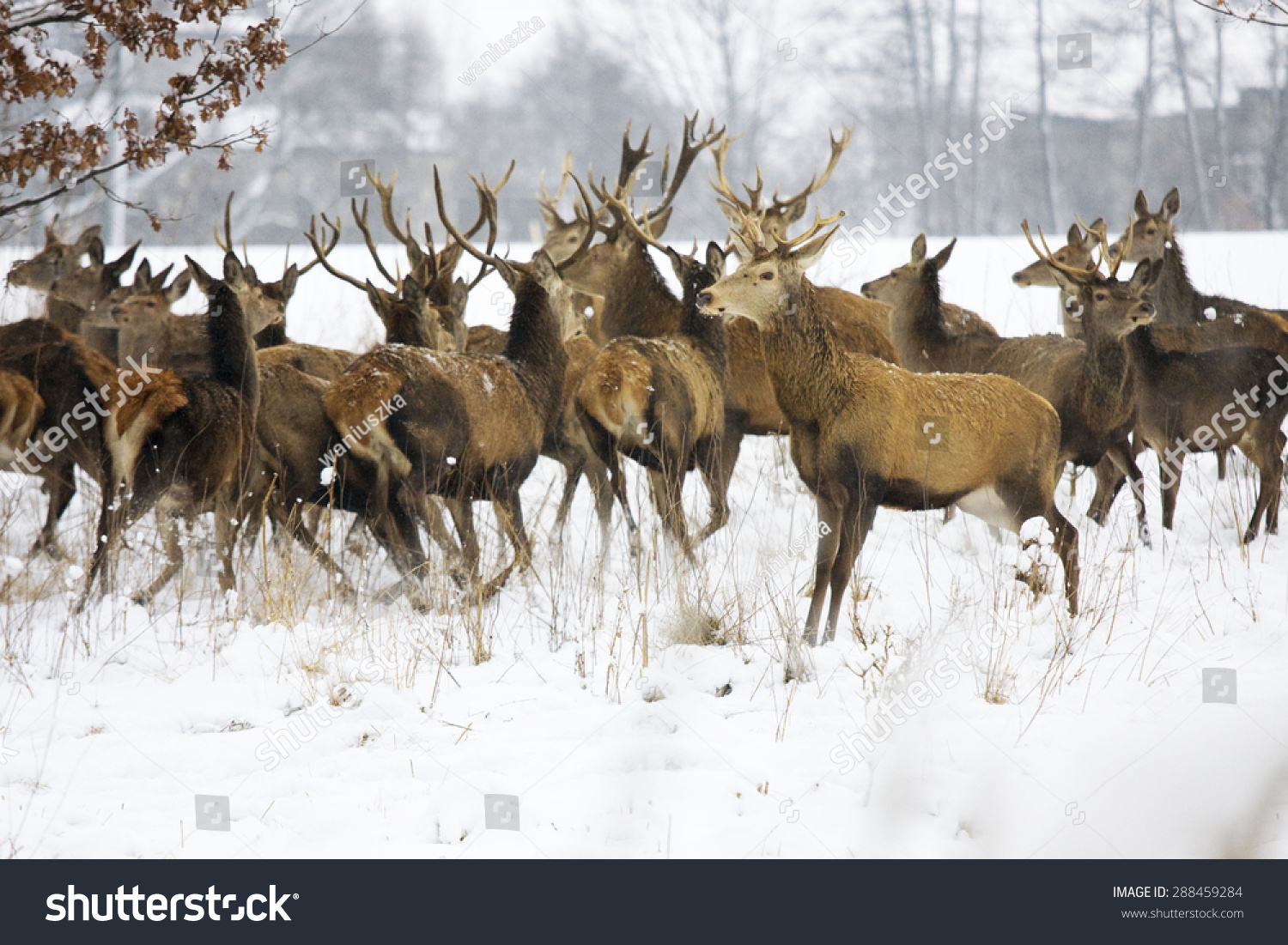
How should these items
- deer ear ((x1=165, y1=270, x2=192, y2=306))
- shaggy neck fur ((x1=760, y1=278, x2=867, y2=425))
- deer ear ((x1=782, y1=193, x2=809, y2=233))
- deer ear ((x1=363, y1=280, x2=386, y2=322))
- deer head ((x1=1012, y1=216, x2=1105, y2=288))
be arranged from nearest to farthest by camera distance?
shaggy neck fur ((x1=760, y1=278, x2=867, y2=425)) → deer ear ((x1=363, y1=280, x2=386, y2=322)) → deer ear ((x1=782, y1=193, x2=809, y2=233)) → deer ear ((x1=165, y1=270, x2=192, y2=306)) → deer head ((x1=1012, y1=216, x2=1105, y2=288))

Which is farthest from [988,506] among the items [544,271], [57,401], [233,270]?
[57,401]

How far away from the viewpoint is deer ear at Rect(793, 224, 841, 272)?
4961 millimetres

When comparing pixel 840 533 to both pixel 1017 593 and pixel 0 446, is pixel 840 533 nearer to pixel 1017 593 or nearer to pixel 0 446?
pixel 1017 593

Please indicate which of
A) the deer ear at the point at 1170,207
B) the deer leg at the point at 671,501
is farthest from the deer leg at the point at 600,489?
the deer ear at the point at 1170,207

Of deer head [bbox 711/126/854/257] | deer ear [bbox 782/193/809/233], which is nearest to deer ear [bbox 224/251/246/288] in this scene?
deer head [bbox 711/126/854/257]

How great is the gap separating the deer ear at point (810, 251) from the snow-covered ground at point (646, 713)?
1305mm

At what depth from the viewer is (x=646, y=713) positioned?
4121 millimetres

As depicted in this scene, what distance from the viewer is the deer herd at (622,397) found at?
198 inches

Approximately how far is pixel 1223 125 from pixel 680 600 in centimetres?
1743

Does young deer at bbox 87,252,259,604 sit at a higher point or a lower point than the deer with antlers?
lower

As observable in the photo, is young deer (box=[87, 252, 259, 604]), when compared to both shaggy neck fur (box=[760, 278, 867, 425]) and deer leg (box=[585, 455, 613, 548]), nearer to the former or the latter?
deer leg (box=[585, 455, 613, 548])

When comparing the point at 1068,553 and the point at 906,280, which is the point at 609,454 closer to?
the point at 1068,553

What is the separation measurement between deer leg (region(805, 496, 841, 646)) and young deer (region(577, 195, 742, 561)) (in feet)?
2.62

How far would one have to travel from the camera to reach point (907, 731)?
362 cm
